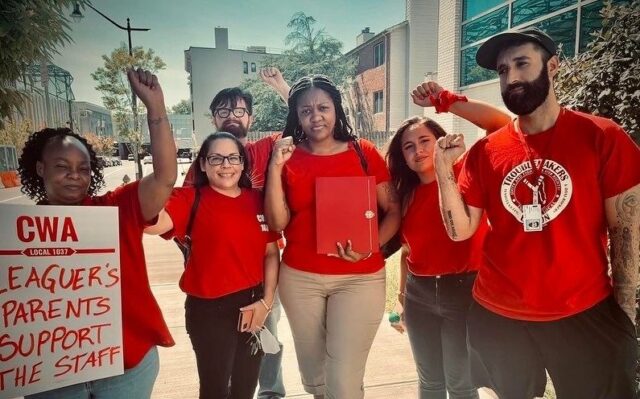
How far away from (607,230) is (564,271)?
10.8 inches

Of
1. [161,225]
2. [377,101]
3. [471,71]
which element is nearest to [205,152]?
[161,225]

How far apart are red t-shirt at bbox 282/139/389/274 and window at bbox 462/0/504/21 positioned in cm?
405

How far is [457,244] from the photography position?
6.23 feet

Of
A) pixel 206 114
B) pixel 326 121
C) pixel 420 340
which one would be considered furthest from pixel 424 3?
pixel 420 340

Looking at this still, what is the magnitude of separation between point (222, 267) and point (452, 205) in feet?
3.50

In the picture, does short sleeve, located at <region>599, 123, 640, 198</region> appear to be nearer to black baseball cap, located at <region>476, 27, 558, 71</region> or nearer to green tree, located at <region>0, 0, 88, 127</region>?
black baseball cap, located at <region>476, 27, 558, 71</region>

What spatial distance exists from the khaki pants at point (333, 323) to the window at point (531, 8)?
14.2ft

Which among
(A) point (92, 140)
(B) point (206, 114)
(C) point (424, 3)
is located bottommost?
(A) point (92, 140)

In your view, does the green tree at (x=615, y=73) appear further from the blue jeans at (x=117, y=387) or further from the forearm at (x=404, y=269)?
the blue jeans at (x=117, y=387)

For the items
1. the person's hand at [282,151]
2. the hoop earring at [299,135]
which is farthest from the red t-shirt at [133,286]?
the hoop earring at [299,135]

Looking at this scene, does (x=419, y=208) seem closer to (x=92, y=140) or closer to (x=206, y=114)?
(x=92, y=140)

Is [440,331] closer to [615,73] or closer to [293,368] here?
[293,368]

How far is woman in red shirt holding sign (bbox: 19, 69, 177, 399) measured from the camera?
1393 mm

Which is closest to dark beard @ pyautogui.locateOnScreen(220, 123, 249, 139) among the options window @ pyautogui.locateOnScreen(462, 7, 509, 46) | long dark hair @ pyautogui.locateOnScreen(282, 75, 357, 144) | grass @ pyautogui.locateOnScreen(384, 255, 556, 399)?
long dark hair @ pyautogui.locateOnScreen(282, 75, 357, 144)
